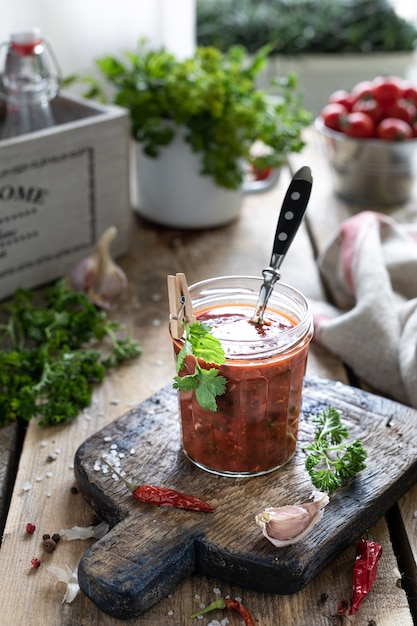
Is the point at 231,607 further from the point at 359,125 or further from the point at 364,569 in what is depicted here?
the point at 359,125

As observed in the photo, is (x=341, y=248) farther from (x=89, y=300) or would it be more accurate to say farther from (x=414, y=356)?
(x=89, y=300)

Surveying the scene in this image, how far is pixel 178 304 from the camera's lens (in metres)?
1.11

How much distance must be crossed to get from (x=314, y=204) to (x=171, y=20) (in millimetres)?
881

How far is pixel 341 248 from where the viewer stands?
1.76 meters

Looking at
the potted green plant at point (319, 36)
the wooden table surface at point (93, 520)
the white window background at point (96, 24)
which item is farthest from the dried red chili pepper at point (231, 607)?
the potted green plant at point (319, 36)

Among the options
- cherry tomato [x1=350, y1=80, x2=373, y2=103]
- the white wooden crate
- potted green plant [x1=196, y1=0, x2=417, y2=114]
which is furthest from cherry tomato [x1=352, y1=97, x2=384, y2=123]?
potted green plant [x1=196, y1=0, x2=417, y2=114]

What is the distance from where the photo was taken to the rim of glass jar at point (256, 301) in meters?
1.12

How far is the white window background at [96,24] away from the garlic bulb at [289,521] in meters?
1.67

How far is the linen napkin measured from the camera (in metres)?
1.46

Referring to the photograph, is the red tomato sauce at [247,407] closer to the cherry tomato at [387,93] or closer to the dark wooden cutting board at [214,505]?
→ the dark wooden cutting board at [214,505]

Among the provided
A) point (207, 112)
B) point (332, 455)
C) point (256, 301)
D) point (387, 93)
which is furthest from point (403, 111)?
point (332, 455)

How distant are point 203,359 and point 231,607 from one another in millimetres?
313

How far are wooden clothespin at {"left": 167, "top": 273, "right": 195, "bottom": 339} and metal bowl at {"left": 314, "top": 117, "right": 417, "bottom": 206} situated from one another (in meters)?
1.14

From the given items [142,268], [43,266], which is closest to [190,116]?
[142,268]
